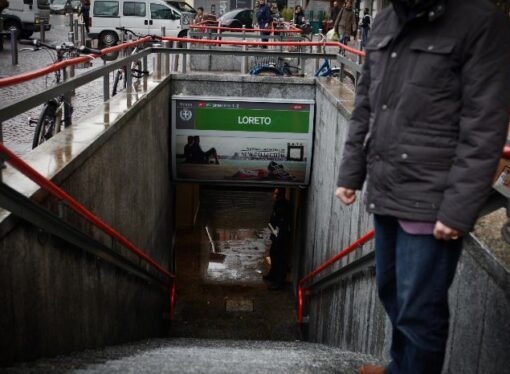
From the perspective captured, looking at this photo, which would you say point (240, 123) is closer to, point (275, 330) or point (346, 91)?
point (346, 91)

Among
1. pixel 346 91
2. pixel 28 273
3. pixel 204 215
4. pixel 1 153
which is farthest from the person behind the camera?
pixel 204 215

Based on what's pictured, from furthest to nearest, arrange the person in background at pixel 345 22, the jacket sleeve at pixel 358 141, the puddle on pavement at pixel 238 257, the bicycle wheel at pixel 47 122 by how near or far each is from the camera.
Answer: the person in background at pixel 345 22 → the puddle on pavement at pixel 238 257 → the bicycle wheel at pixel 47 122 → the jacket sleeve at pixel 358 141

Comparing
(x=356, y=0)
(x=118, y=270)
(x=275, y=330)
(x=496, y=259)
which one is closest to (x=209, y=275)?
(x=275, y=330)

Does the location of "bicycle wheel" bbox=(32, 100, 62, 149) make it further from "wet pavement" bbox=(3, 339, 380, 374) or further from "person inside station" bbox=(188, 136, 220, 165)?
"person inside station" bbox=(188, 136, 220, 165)

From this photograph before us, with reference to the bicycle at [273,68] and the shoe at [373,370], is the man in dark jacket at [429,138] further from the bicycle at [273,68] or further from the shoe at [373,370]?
the bicycle at [273,68]

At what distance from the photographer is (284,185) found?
1275 cm

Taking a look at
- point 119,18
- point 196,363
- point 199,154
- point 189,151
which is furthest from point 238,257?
point 196,363

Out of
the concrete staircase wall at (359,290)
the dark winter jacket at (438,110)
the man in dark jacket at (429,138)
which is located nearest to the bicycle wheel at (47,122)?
the concrete staircase wall at (359,290)

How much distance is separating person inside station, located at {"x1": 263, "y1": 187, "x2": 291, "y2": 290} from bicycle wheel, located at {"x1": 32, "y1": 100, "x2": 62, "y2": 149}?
7.12m

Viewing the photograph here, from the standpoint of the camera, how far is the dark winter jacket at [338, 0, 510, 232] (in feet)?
7.67

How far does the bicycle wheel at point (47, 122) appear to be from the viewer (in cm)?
678

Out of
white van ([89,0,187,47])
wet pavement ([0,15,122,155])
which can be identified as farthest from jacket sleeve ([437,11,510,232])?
white van ([89,0,187,47])

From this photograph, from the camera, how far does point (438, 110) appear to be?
2.47m

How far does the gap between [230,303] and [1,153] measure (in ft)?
33.6
